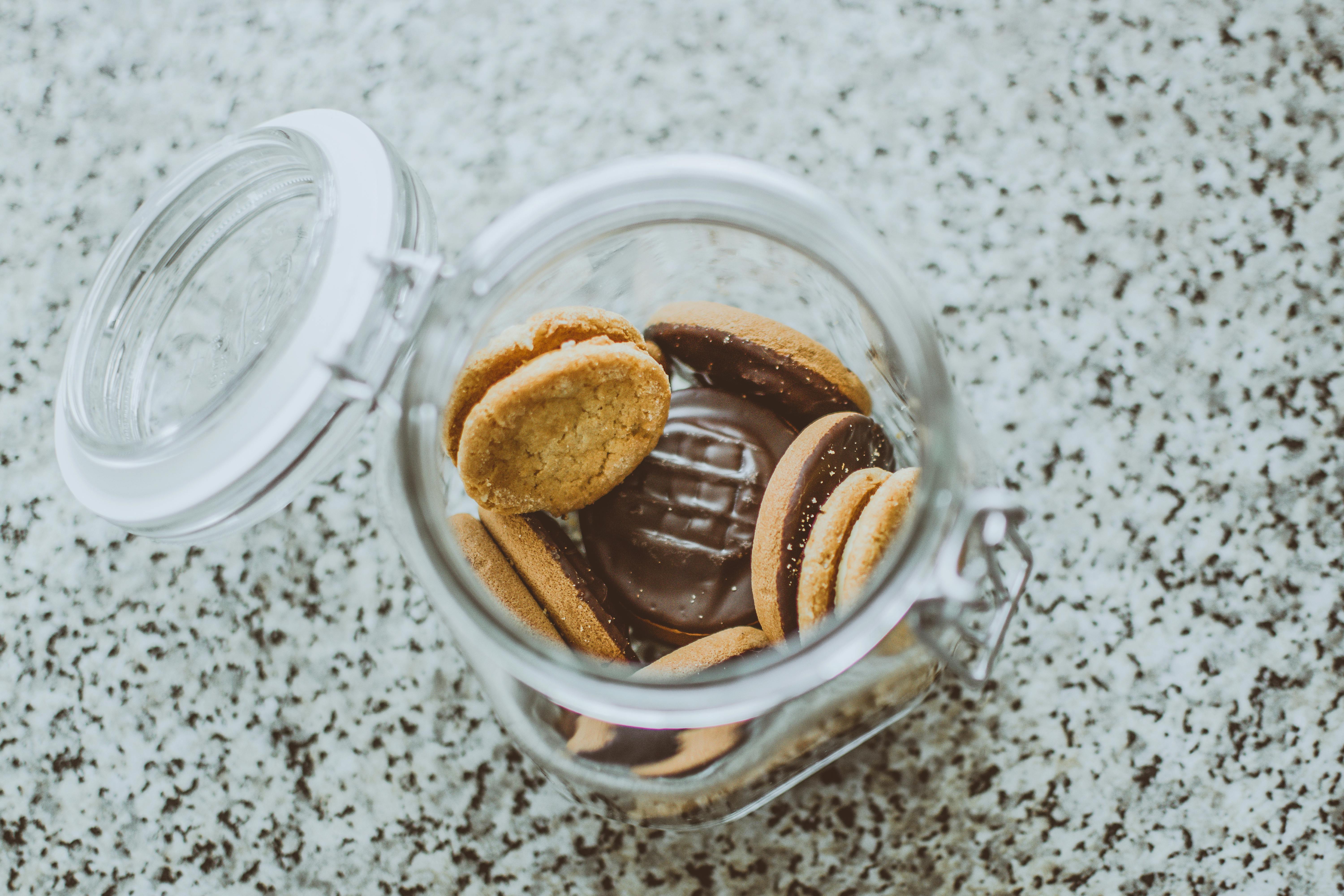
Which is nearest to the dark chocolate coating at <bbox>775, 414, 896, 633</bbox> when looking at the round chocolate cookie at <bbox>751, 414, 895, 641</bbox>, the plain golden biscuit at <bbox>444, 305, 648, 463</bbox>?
the round chocolate cookie at <bbox>751, 414, 895, 641</bbox>

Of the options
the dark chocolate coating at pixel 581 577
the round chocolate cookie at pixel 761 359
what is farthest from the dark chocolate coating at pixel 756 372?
the dark chocolate coating at pixel 581 577

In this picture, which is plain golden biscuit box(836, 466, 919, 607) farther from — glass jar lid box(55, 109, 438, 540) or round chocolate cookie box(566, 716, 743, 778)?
glass jar lid box(55, 109, 438, 540)

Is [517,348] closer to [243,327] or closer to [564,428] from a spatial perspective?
[564,428]

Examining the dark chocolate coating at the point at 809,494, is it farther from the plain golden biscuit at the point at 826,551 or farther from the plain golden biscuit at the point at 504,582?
the plain golden biscuit at the point at 504,582

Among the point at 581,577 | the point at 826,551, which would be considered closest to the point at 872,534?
the point at 826,551

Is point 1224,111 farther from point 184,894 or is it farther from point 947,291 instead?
point 184,894

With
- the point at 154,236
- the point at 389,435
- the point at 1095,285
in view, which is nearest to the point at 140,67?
the point at 154,236
